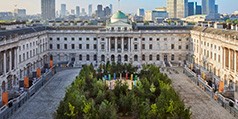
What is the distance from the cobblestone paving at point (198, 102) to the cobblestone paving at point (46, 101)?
2109cm

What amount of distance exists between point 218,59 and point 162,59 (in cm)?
2911

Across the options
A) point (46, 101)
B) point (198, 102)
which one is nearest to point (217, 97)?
point (198, 102)

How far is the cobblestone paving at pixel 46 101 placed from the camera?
57.6 metres

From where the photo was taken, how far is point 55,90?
7731 cm

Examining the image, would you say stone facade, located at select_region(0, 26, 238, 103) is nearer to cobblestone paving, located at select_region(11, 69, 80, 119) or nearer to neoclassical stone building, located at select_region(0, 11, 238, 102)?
neoclassical stone building, located at select_region(0, 11, 238, 102)

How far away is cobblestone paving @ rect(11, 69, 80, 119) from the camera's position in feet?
189

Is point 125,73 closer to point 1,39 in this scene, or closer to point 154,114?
point 1,39

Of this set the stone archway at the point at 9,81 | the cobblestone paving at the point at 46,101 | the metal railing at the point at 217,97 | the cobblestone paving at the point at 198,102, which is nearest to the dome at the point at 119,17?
the cobblestone paving at the point at 46,101

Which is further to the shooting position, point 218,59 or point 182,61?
point 182,61

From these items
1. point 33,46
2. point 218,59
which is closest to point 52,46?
point 33,46

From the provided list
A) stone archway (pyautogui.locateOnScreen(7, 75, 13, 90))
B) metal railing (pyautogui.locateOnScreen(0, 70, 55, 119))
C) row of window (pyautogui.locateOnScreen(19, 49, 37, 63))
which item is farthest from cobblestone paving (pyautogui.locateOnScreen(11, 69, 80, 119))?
row of window (pyautogui.locateOnScreen(19, 49, 37, 63))

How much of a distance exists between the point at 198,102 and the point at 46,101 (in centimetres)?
2488

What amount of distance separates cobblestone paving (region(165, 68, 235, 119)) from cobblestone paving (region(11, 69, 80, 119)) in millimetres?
21094

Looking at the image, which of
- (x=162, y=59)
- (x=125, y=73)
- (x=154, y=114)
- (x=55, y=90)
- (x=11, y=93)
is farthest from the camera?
(x=162, y=59)
